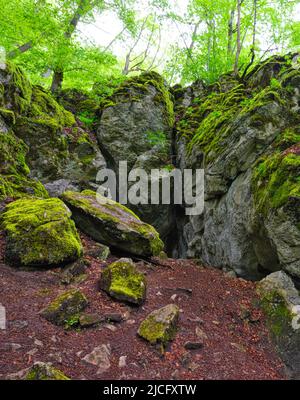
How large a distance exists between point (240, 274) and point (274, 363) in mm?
3127

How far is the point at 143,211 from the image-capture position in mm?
14438

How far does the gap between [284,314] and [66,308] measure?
424 cm

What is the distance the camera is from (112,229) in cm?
763

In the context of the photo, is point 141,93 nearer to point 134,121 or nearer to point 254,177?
point 134,121

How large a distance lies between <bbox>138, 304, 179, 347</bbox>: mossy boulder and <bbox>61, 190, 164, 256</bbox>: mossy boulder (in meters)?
2.62

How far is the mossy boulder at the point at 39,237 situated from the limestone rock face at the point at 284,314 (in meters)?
4.32

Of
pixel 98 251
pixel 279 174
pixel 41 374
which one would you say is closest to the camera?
pixel 41 374

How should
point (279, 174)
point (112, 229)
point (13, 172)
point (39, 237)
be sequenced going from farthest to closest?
1. point (13, 172)
2. point (112, 229)
3. point (279, 174)
4. point (39, 237)

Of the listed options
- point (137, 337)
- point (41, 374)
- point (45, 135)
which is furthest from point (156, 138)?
point (41, 374)

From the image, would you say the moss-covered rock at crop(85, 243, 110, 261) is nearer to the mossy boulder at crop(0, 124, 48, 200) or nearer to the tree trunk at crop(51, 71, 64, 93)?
the mossy boulder at crop(0, 124, 48, 200)

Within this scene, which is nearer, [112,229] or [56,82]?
[112,229]

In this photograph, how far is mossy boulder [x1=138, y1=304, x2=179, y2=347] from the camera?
15.5ft

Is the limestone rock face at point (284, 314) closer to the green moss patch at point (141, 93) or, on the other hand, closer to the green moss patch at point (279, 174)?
the green moss patch at point (279, 174)

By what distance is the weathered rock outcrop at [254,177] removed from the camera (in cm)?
629
